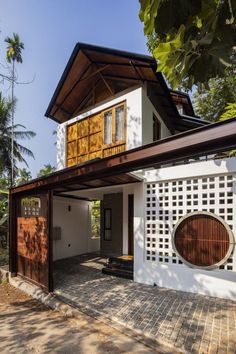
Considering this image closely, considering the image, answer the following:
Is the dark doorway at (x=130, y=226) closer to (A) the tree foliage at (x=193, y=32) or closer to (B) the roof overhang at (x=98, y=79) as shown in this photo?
(B) the roof overhang at (x=98, y=79)

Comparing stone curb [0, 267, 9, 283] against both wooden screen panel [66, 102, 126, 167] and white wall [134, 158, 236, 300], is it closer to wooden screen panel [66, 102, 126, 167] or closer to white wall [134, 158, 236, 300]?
white wall [134, 158, 236, 300]

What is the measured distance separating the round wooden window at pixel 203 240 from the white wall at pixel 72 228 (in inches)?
283

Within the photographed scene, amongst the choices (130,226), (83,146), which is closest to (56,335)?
(130,226)

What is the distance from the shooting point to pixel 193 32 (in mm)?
1809

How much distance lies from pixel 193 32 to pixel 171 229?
6.75m

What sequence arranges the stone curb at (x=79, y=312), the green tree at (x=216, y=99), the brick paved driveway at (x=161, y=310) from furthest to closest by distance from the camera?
the green tree at (x=216, y=99), the brick paved driveway at (x=161, y=310), the stone curb at (x=79, y=312)

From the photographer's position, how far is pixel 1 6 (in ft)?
18.8

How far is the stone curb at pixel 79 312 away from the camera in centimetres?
447

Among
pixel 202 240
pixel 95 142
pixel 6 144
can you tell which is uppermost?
pixel 6 144

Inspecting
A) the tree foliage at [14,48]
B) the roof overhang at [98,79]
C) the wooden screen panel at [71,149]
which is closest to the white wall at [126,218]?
the wooden screen panel at [71,149]

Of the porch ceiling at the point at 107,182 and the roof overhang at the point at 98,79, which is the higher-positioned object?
the roof overhang at the point at 98,79

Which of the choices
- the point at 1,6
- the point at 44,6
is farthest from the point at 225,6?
the point at 44,6

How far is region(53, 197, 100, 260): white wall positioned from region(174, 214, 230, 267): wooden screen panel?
7213 millimetres

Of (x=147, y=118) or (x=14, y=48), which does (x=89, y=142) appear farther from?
(x=14, y=48)
